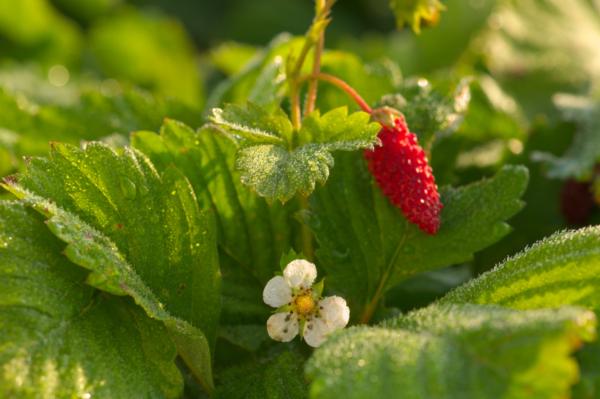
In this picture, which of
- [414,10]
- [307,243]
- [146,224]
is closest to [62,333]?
[146,224]

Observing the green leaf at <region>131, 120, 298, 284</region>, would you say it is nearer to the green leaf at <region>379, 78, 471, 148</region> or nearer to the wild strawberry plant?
the wild strawberry plant

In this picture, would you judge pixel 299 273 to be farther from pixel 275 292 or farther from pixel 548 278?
pixel 548 278

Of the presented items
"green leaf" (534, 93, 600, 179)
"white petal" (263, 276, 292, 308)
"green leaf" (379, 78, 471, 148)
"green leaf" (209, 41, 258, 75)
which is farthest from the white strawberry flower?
"green leaf" (209, 41, 258, 75)

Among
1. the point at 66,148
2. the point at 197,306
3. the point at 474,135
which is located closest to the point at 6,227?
the point at 66,148

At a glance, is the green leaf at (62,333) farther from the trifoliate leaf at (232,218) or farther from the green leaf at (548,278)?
the green leaf at (548,278)

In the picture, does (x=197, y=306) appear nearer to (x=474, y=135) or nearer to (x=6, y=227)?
(x=6, y=227)

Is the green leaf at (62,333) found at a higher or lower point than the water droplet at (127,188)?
lower

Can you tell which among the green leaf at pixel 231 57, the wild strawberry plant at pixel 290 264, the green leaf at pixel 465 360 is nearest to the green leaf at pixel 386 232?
the wild strawberry plant at pixel 290 264
